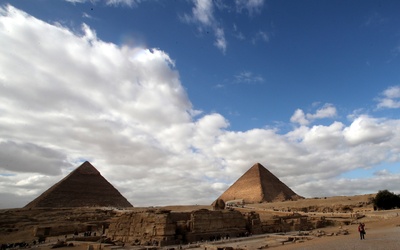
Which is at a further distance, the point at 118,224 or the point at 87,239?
the point at 87,239

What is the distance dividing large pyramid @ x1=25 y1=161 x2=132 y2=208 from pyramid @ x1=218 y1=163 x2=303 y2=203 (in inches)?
1077

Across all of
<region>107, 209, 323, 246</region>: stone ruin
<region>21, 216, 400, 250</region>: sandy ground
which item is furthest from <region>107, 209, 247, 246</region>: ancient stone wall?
<region>21, 216, 400, 250</region>: sandy ground

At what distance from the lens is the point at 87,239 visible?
71.7ft

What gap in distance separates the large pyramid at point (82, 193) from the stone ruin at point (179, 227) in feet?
171

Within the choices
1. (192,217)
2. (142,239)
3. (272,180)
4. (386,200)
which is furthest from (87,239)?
(272,180)

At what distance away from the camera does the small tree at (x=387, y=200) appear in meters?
31.9

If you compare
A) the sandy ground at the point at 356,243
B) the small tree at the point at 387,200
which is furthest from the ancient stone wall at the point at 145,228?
the small tree at the point at 387,200

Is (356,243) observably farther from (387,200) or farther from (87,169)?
(87,169)

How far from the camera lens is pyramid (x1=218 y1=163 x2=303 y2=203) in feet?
214

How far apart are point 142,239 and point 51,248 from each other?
6158 mm

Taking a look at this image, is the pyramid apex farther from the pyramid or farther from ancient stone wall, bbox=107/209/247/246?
ancient stone wall, bbox=107/209/247/246

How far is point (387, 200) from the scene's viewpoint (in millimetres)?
32031

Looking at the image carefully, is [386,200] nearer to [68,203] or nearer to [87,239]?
[87,239]

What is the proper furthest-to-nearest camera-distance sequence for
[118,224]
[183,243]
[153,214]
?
[118,224], [153,214], [183,243]
